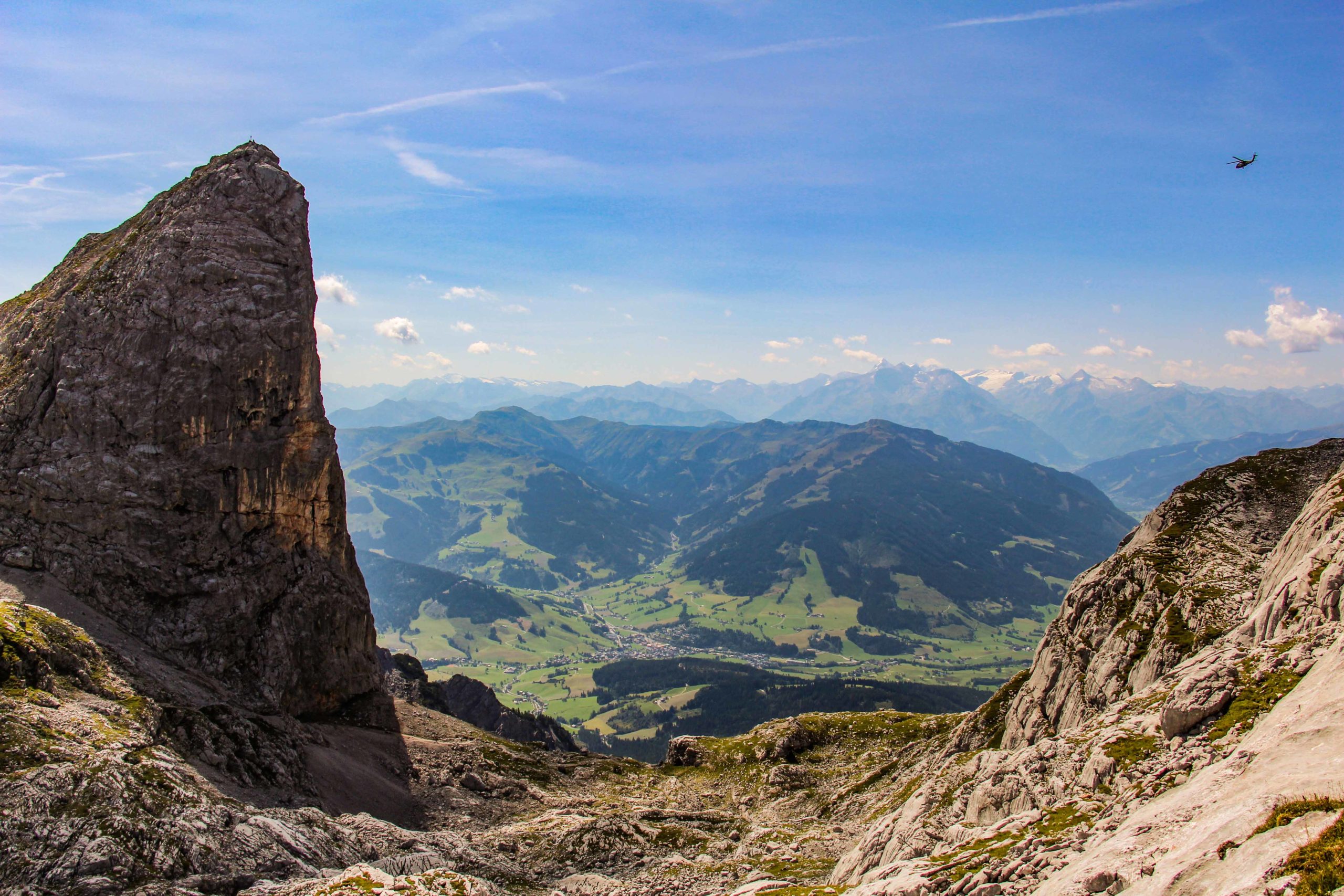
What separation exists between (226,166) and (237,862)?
77.8m

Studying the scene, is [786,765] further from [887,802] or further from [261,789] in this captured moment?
[261,789]

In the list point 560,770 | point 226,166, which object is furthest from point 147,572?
point 560,770

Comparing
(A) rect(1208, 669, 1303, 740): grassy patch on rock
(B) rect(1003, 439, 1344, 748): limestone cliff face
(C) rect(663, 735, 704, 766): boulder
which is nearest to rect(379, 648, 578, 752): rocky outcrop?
(C) rect(663, 735, 704, 766): boulder

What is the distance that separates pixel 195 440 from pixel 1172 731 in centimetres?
8919

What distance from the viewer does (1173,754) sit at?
1199 inches

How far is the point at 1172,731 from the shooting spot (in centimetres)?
3225

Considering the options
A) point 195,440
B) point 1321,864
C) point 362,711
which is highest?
point 195,440

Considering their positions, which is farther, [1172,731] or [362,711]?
[362,711]

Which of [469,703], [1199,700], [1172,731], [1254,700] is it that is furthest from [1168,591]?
[469,703]

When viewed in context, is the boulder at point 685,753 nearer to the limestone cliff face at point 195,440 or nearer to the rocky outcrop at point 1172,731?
the rocky outcrop at point 1172,731

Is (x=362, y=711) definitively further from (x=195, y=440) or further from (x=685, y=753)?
(x=685, y=753)

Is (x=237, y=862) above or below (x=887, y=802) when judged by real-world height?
above

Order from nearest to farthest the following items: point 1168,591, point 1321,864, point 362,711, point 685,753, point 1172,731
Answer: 1. point 1321,864
2. point 1172,731
3. point 1168,591
4. point 362,711
5. point 685,753

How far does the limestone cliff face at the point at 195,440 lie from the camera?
7050 cm
